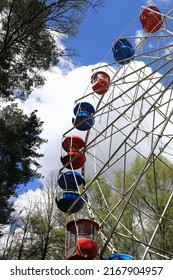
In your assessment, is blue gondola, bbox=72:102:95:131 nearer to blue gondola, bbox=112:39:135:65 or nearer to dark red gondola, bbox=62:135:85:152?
dark red gondola, bbox=62:135:85:152

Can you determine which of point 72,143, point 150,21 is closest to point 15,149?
point 72,143

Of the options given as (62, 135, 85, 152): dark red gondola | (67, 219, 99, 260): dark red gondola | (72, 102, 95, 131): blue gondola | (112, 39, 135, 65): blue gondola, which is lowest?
(67, 219, 99, 260): dark red gondola

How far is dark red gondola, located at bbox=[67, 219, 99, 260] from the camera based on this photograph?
5.85 m

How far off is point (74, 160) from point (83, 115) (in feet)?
4.13

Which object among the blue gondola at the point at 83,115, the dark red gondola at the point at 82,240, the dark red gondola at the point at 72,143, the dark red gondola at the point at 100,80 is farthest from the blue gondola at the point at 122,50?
the dark red gondola at the point at 82,240

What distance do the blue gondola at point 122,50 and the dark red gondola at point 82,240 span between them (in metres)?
5.23

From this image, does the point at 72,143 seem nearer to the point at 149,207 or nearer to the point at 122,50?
the point at 122,50

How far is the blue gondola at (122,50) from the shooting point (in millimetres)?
9797

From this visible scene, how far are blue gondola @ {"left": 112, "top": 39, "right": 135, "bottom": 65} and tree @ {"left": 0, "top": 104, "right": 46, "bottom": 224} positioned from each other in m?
4.40

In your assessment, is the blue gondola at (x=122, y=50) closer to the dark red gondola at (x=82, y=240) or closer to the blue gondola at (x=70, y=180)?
the blue gondola at (x=70, y=180)

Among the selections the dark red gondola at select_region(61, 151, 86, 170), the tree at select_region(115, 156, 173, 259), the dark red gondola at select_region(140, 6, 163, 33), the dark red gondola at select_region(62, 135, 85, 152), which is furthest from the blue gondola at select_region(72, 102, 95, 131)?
the tree at select_region(115, 156, 173, 259)
